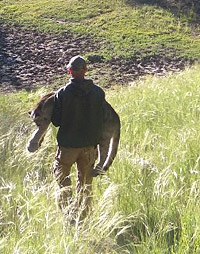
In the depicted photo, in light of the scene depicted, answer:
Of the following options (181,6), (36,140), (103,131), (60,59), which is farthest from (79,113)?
(181,6)

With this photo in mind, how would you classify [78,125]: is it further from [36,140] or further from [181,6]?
[181,6]

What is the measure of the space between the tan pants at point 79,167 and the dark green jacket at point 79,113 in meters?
0.08

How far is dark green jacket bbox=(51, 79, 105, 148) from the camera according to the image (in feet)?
16.1

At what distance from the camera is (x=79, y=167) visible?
17.2 feet

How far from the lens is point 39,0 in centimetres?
2855

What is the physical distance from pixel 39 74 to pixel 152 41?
650cm

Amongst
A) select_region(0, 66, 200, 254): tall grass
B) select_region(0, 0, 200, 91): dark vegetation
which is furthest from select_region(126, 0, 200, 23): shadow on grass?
select_region(0, 66, 200, 254): tall grass

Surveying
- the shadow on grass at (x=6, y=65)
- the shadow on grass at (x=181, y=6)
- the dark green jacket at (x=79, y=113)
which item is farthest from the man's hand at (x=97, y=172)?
the shadow on grass at (x=181, y=6)

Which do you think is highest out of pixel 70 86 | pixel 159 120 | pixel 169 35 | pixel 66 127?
pixel 70 86

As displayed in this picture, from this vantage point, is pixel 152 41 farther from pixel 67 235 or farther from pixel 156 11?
pixel 67 235

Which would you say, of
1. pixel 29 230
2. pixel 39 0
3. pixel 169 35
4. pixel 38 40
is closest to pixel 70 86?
pixel 29 230

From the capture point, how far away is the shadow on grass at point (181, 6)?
85.4ft

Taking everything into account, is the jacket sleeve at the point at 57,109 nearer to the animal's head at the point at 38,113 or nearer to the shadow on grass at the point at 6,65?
the animal's head at the point at 38,113

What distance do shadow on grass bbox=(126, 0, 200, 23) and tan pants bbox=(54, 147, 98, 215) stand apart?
2154 centimetres
